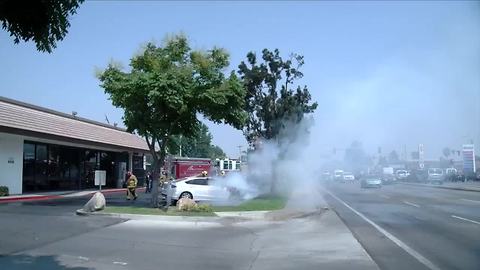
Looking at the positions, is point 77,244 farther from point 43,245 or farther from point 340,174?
point 340,174

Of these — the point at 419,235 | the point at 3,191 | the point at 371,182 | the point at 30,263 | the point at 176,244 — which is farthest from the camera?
the point at 371,182

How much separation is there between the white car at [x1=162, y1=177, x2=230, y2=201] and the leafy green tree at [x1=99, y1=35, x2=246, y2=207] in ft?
8.29

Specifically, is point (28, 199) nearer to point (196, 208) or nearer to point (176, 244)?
point (196, 208)

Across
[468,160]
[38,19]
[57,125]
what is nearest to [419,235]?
[38,19]

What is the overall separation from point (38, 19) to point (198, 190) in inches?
691

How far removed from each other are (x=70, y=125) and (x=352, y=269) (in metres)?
25.3

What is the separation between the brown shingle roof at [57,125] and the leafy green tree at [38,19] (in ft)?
61.2

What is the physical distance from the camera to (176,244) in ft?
39.3

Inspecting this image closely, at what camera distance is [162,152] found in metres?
20.8

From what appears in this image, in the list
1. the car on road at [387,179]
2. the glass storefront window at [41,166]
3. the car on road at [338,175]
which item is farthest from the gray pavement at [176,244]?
the car on road at [387,179]

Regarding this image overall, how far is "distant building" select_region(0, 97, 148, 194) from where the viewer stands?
1032 inches

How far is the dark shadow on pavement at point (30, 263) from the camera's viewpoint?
28.6 ft

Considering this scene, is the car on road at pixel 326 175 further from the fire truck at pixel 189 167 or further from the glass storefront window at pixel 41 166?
the glass storefront window at pixel 41 166

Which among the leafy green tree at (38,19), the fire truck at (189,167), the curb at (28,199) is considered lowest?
the curb at (28,199)
